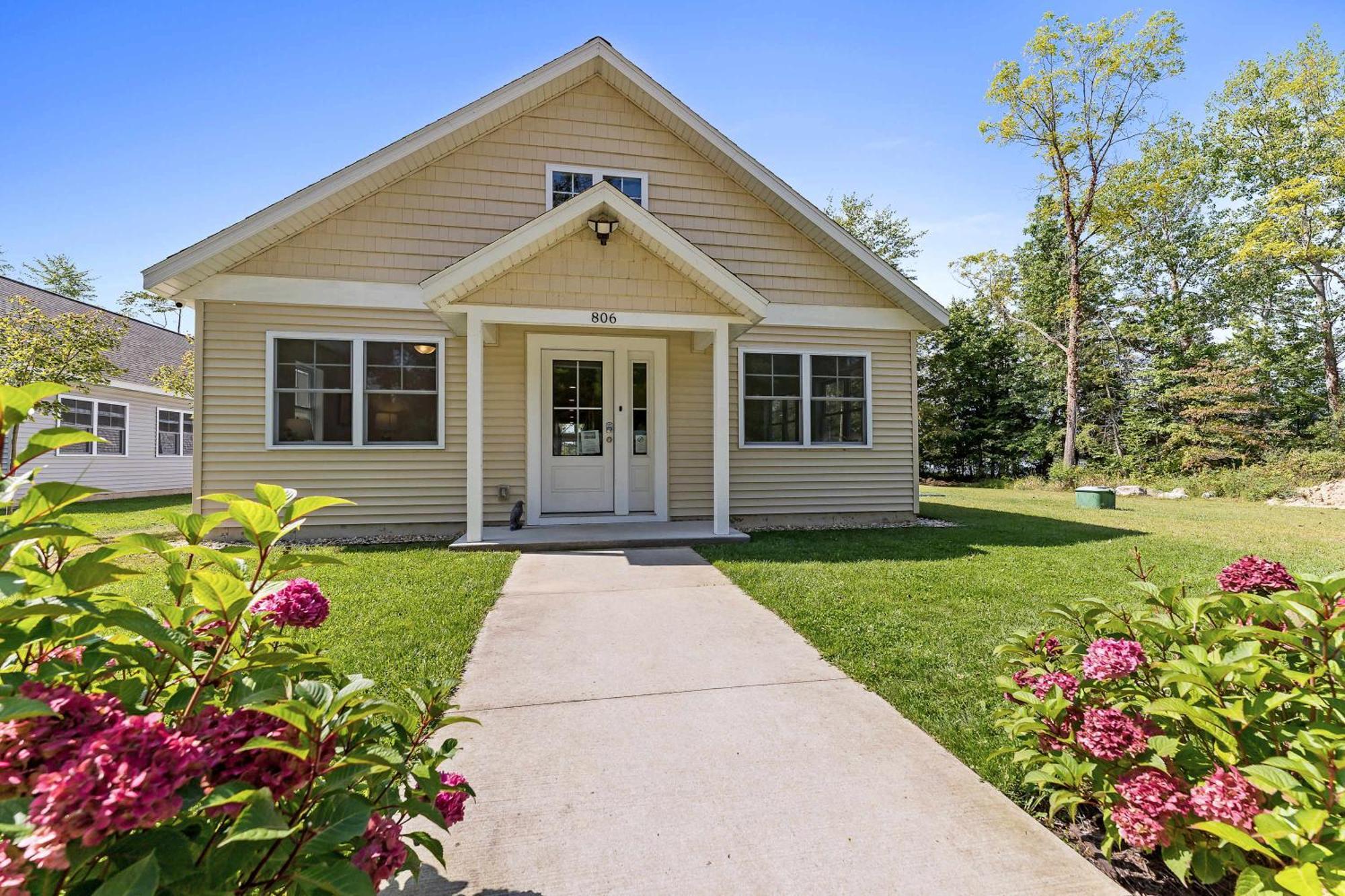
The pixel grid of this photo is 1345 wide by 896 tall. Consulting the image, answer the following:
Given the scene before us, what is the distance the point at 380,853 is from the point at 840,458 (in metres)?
8.32

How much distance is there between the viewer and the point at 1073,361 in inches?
726

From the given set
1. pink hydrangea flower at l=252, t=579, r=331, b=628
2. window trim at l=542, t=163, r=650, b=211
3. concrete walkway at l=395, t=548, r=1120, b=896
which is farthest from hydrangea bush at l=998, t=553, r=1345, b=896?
window trim at l=542, t=163, r=650, b=211

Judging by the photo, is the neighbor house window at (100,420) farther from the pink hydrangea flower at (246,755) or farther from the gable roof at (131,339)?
the pink hydrangea flower at (246,755)

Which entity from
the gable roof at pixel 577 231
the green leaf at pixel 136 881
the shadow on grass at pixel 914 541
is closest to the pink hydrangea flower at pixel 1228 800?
the green leaf at pixel 136 881

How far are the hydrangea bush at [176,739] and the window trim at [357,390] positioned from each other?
21.5ft

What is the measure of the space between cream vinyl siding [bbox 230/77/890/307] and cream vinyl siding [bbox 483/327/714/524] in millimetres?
1416

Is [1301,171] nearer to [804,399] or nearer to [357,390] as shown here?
[804,399]

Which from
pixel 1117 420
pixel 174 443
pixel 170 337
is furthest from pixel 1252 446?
pixel 170 337

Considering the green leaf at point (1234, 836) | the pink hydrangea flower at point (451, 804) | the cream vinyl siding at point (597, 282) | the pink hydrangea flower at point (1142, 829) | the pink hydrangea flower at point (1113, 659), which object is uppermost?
the cream vinyl siding at point (597, 282)

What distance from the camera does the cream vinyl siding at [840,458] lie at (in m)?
8.52

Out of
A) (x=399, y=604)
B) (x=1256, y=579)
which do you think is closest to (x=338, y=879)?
(x=1256, y=579)

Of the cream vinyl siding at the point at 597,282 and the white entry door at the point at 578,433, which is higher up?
the cream vinyl siding at the point at 597,282

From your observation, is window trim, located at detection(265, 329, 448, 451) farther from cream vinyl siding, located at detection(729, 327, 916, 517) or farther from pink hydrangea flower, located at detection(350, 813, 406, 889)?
pink hydrangea flower, located at detection(350, 813, 406, 889)

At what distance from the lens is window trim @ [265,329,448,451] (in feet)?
23.9
